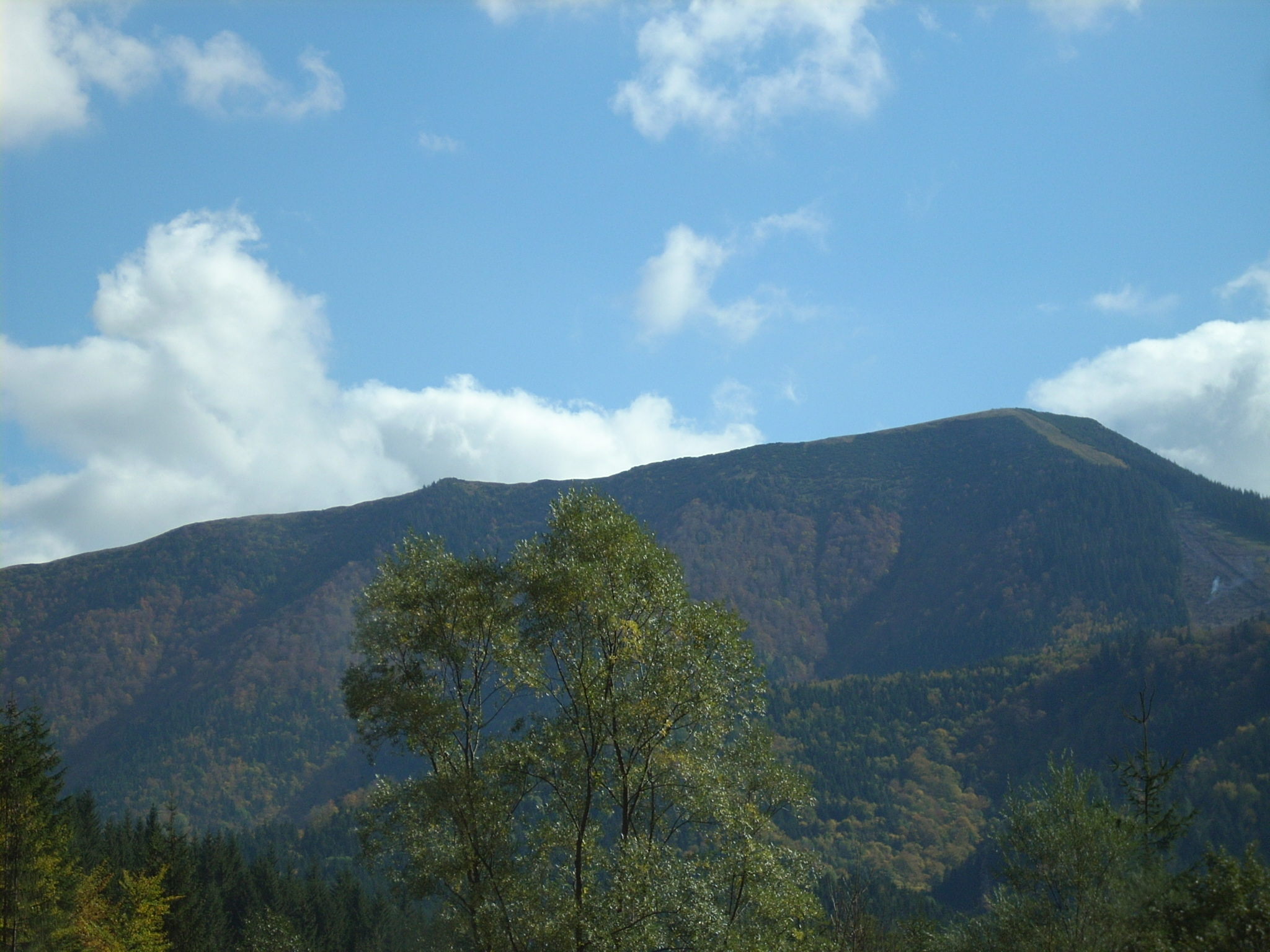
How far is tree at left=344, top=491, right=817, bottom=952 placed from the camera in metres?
29.7

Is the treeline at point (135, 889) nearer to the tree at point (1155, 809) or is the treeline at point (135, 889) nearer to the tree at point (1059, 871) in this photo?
the tree at point (1059, 871)

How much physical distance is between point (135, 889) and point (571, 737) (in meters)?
35.8

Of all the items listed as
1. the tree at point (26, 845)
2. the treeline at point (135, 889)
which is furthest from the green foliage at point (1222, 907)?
the tree at point (26, 845)

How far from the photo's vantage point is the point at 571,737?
109 feet

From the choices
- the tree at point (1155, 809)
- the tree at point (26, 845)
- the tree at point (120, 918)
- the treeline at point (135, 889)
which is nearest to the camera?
the tree at point (1155, 809)

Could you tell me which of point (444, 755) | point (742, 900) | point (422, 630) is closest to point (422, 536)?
point (422, 630)

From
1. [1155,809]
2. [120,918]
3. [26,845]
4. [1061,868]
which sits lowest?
[120,918]

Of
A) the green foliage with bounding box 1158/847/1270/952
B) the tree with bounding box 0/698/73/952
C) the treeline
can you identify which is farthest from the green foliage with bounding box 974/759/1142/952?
the tree with bounding box 0/698/73/952

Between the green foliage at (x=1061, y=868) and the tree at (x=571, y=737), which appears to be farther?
the green foliage at (x=1061, y=868)

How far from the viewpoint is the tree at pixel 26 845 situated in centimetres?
4162

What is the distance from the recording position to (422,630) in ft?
107

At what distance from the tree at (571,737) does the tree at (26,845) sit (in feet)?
69.9

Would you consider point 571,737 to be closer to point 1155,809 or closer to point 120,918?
point 1155,809

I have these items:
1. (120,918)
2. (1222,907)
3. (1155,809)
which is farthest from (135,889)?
(1155,809)
